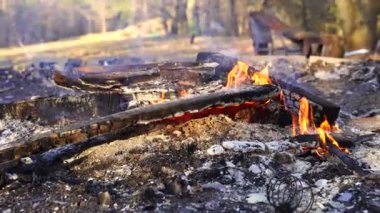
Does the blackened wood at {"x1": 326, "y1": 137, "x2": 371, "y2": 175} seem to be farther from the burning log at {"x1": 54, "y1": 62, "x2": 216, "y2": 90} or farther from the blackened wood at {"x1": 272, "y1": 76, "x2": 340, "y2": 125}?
the burning log at {"x1": 54, "y1": 62, "x2": 216, "y2": 90}

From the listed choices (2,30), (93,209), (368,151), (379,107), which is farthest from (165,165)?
(2,30)

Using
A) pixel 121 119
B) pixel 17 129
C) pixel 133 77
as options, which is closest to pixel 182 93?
pixel 133 77

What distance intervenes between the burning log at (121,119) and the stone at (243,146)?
1.50 ft

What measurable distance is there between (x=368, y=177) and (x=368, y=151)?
865mm

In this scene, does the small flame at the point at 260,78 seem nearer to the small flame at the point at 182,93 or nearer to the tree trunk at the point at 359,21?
the small flame at the point at 182,93

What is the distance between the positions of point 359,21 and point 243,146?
10062mm

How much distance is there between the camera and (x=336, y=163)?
4.53 m

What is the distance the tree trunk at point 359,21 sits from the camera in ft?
44.1

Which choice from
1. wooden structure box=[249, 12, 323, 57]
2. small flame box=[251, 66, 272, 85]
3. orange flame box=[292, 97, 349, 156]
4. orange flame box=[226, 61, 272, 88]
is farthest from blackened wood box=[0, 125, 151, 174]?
wooden structure box=[249, 12, 323, 57]

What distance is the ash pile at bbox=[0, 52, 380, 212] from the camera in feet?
12.9

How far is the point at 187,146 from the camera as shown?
16.0 ft

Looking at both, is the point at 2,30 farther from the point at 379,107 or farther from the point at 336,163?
the point at 336,163

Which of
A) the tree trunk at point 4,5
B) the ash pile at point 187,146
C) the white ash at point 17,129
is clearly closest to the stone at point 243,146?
the ash pile at point 187,146

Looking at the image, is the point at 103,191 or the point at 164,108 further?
the point at 164,108
